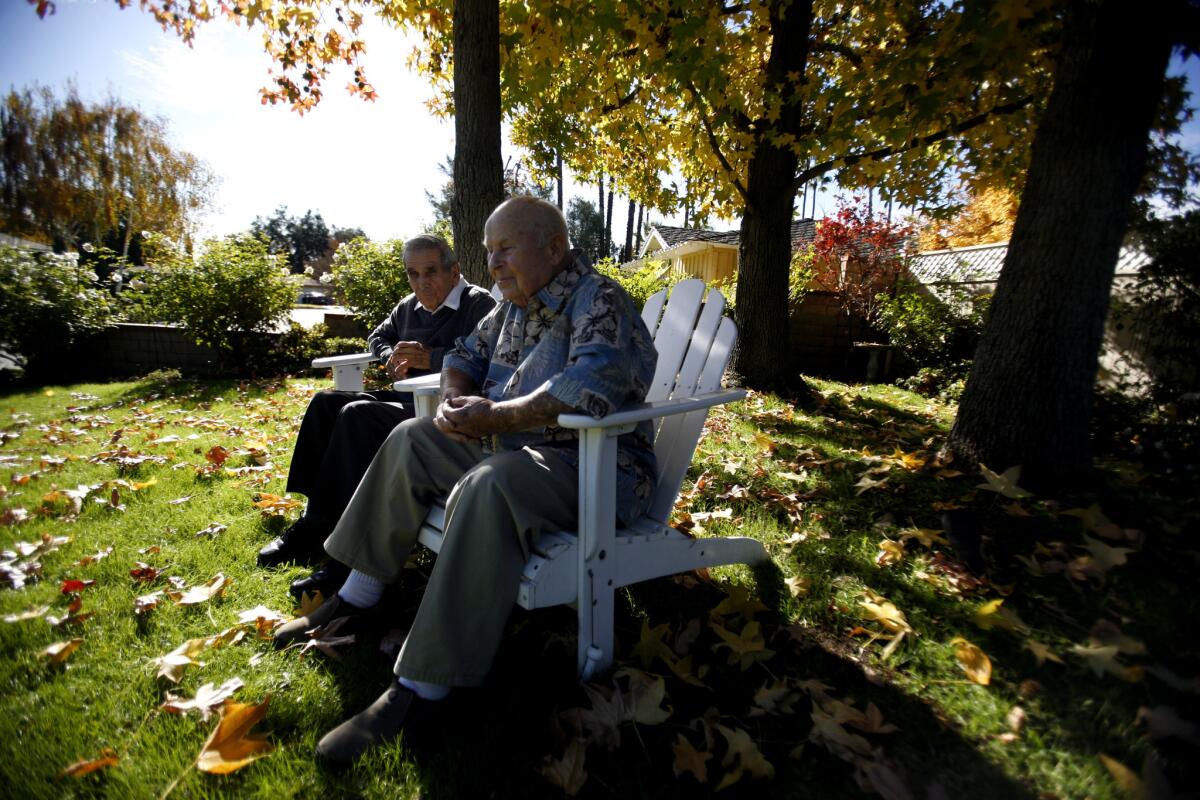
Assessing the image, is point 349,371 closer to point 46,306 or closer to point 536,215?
point 536,215

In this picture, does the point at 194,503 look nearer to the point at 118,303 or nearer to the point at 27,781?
the point at 27,781

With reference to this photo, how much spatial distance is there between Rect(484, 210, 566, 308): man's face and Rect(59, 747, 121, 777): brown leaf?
1.64 meters

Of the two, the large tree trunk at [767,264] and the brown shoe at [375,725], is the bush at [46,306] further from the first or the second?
the large tree trunk at [767,264]

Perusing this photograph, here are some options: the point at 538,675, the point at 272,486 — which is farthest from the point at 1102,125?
the point at 272,486

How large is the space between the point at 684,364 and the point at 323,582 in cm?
168

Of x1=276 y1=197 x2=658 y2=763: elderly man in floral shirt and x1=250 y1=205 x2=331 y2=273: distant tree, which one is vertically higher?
x1=250 y1=205 x2=331 y2=273: distant tree

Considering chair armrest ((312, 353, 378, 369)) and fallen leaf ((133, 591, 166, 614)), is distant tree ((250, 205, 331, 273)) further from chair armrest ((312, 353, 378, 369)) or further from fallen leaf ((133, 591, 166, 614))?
fallen leaf ((133, 591, 166, 614))

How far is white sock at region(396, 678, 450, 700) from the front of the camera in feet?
4.72

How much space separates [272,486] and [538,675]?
2370 millimetres

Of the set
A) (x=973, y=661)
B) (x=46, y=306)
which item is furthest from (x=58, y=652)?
(x=46, y=306)

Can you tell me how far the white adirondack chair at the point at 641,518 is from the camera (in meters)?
1.49

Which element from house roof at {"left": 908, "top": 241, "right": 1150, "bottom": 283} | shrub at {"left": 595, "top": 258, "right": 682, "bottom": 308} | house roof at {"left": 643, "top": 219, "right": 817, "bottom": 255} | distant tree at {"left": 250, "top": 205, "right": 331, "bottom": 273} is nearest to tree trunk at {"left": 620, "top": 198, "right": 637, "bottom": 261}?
house roof at {"left": 643, "top": 219, "right": 817, "bottom": 255}

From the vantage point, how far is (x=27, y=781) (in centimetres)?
124

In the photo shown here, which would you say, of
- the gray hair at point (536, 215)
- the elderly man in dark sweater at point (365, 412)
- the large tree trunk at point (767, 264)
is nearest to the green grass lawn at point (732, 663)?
the elderly man in dark sweater at point (365, 412)
